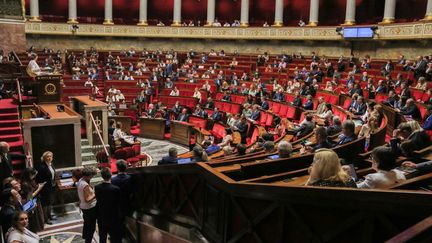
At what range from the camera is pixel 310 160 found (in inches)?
178

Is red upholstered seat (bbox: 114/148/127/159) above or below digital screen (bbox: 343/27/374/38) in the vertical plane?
below

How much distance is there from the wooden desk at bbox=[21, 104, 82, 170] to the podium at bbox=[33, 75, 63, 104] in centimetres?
206

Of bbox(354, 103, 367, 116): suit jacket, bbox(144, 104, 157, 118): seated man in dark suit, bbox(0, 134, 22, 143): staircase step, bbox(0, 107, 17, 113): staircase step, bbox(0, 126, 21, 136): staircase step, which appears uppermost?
bbox(354, 103, 367, 116): suit jacket

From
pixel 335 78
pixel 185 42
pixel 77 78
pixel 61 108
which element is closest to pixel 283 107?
pixel 335 78

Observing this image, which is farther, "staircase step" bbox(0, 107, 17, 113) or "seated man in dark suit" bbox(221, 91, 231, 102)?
"seated man in dark suit" bbox(221, 91, 231, 102)

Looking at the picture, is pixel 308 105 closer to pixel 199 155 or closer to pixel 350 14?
pixel 199 155

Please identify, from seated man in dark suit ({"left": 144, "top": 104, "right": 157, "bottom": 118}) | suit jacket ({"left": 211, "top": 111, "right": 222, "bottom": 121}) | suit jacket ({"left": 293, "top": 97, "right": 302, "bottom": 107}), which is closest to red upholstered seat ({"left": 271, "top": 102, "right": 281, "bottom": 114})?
suit jacket ({"left": 293, "top": 97, "right": 302, "bottom": 107})

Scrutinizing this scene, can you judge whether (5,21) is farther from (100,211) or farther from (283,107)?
(100,211)

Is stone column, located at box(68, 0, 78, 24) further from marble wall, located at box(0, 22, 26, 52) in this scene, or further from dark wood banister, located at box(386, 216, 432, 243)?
dark wood banister, located at box(386, 216, 432, 243)

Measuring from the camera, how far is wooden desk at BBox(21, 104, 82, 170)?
886 cm

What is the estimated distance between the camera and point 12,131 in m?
9.36

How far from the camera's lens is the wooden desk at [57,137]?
8.86 metres

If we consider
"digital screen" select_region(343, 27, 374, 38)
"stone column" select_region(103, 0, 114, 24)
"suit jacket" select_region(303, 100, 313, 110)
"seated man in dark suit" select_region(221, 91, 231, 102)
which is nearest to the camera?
"suit jacket" select_region(303, 100, 313, 110)

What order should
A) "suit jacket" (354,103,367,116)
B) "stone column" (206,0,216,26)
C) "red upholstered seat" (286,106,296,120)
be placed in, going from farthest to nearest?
"stone column" (206,0,216,26) < "red upholstered seat" (286,106,296,120) < "suit jacket" (354,103,367,116)
